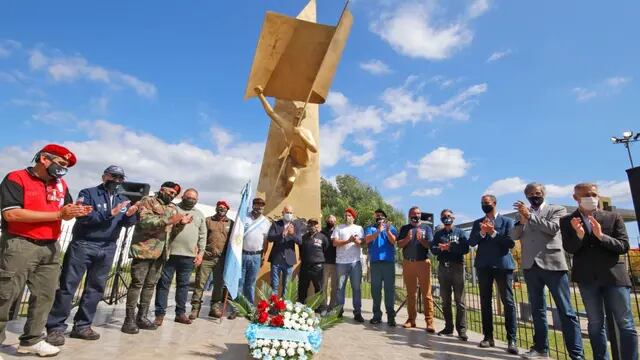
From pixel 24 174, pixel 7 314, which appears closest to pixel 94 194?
pixel 24 174

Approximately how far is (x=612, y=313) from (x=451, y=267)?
2.16 metres

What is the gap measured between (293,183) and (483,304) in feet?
15.8

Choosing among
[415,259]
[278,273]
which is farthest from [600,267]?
[278,273]

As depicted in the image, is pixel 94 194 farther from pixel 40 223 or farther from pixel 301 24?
pixel 301 24

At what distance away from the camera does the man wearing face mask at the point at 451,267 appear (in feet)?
17.8

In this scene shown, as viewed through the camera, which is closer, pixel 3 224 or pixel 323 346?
pixel 3 224

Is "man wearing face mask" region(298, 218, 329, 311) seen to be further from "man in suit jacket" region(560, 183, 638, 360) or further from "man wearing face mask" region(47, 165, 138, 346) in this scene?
"man in suit jacket" region(560, 183, 638, 360)

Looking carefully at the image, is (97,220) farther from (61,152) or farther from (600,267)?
(600,267)

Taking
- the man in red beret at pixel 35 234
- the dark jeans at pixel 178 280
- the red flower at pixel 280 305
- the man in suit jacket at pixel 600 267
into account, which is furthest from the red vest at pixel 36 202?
the man in suit jacket at pixel 600 267

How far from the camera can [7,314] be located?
316 centimetres

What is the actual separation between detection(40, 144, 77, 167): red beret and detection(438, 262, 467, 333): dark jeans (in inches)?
198

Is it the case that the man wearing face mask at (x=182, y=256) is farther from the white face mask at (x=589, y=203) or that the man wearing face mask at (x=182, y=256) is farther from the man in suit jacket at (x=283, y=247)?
the white face mask at (x=589, y=203)

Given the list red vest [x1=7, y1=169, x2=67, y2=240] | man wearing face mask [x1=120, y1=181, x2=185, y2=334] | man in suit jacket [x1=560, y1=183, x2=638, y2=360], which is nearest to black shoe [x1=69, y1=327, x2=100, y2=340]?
man wearing face mask [x1=120, y1=181, x2=185, y2=334]

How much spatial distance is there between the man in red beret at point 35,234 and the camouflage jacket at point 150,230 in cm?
107
